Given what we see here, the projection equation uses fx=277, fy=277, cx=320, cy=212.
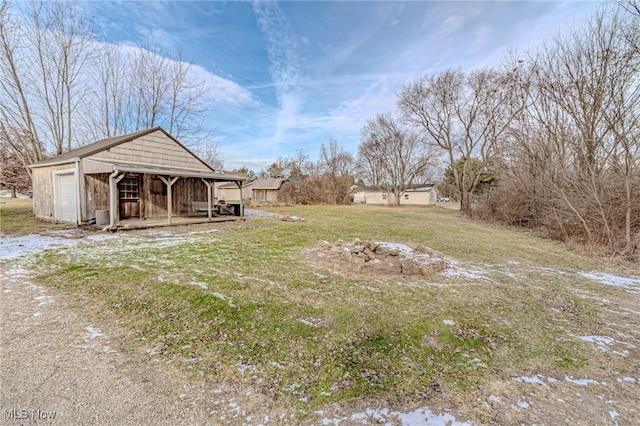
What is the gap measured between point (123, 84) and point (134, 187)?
35.0 ft

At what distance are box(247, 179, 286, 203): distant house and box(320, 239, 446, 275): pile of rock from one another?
27.2 metres

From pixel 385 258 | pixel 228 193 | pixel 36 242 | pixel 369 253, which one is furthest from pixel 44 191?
pixel 228 193

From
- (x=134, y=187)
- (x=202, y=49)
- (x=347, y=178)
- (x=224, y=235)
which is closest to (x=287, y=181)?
(x=347, y=178)

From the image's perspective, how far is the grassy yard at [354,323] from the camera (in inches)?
91.0

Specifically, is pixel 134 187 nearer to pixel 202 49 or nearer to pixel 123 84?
pixel 202 49

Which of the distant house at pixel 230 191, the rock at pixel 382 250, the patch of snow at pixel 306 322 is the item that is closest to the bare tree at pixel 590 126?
the rock at pixel 382 250

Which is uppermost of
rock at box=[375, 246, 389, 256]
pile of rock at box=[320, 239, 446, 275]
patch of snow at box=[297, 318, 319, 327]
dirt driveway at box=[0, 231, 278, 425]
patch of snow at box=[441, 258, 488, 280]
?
rock at box=[375, 246, 389, 256]

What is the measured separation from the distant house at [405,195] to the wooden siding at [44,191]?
37.3m

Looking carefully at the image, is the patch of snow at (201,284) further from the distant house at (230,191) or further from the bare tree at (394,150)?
the bare tree at (394,150)

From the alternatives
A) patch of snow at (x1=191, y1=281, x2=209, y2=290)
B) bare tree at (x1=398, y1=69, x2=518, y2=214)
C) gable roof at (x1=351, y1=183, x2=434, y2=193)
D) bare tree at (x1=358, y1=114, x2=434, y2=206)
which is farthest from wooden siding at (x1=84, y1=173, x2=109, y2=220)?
gable roof at (x1=351, y1=183, x2=434, y2=193)

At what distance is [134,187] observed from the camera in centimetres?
1188

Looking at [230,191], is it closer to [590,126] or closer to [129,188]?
[129,188]

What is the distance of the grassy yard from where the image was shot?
7.58 feet

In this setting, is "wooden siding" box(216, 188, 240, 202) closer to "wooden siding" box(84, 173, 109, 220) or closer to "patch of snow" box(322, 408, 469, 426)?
"wooden siding" box(84, 173, 109, 220)
